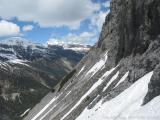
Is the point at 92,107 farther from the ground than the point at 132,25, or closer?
closer

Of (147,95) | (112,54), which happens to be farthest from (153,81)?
(112,54)

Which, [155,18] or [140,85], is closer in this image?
[140,85]

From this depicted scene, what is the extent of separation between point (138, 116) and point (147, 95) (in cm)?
215

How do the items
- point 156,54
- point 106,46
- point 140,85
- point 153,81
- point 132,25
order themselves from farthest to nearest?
point 106,46, point 132,25, point 156,54, point 140,85, point 153,81

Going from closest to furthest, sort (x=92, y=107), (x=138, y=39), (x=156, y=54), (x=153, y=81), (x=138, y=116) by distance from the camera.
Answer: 1. (x=138, y=116)
2. (x=153, y=81)
3. (x=156, y=54)
4. (x=92, y=107)
5. (x=138, y=39)

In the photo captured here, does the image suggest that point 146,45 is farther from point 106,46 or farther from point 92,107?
point 106,46

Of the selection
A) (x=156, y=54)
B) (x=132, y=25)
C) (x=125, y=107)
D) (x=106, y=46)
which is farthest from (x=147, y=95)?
(x=106, y=46)

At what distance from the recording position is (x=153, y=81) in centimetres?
2606

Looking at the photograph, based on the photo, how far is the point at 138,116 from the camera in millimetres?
24484

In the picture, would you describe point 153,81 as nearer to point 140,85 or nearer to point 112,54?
point 140,85

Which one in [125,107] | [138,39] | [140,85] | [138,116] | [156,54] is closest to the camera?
[138,116]

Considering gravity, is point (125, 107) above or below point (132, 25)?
below

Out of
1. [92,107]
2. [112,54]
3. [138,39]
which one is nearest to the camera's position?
[92,107]

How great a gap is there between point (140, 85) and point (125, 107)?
117 inches
